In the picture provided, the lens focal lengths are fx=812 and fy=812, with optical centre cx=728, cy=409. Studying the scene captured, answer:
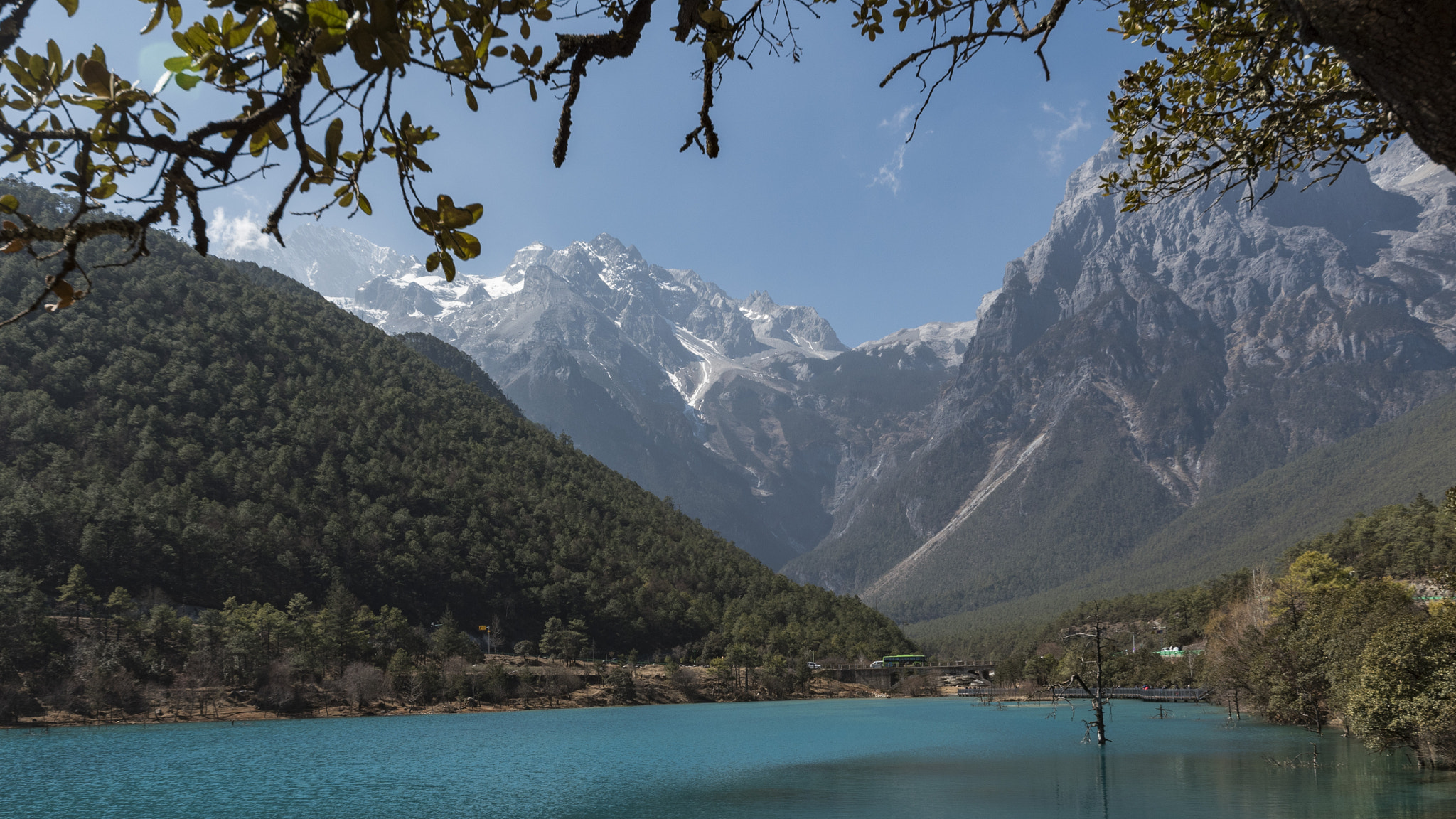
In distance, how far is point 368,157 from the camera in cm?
262

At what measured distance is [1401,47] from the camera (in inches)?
91.5

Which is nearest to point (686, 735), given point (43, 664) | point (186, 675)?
point (186, 675)

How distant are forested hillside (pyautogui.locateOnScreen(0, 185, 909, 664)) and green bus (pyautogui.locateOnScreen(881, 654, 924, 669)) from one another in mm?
3232

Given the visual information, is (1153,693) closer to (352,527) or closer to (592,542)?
(592,542)

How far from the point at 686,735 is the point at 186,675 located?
39359 millimetres

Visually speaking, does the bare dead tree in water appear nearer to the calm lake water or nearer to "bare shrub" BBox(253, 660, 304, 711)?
the calm lake water

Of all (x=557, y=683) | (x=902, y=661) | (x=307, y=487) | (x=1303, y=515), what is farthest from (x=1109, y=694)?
(x=1303, y=515)

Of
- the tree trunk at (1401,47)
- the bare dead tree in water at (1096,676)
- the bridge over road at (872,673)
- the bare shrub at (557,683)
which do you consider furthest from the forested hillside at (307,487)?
the tree trunk at (1401,47)

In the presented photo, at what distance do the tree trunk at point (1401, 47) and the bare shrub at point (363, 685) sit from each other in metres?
79.7

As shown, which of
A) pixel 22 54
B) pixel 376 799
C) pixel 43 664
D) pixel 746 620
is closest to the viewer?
pixel 22 54

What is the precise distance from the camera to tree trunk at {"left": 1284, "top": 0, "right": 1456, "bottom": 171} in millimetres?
2246

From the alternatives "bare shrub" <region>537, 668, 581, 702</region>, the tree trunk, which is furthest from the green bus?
the tree trunk

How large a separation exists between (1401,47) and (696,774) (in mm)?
40763

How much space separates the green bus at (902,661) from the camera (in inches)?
4796
